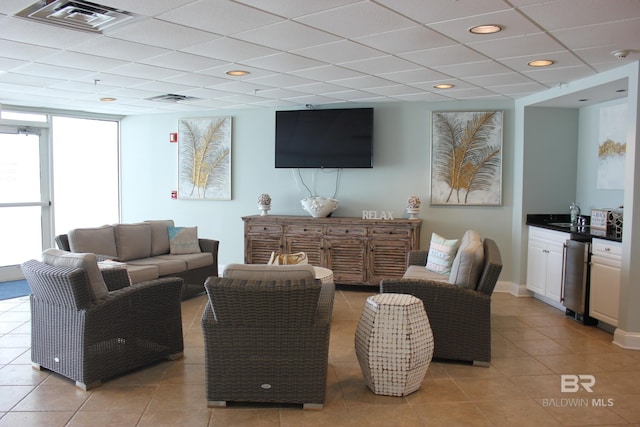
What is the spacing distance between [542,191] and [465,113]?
1335mm

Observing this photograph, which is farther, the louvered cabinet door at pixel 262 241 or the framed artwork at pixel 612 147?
the louvered cabinet door at pixel 262 241

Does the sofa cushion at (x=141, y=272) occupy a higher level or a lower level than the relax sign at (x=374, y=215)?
lower

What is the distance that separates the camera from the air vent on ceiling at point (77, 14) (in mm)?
3064

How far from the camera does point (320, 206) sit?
6.62m

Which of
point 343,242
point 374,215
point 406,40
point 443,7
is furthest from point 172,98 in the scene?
point 443,7

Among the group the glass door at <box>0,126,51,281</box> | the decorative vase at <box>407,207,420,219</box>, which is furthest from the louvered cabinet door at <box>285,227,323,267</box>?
the glass door at <box>0,126,51,281</box>

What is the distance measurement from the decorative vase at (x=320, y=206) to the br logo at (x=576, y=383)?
3591 millimetres

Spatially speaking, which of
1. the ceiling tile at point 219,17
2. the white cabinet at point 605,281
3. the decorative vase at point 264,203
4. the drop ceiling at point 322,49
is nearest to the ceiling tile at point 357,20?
the drop ceiling at point 322,49

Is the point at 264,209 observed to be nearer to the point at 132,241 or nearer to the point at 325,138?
the point at 325,138

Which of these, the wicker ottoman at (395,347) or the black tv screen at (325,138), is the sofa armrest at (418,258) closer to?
the black tv screen at (325,138)

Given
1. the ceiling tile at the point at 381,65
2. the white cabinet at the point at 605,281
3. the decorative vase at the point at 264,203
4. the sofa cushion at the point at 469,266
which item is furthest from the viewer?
the decorative vase at the point at 264,203

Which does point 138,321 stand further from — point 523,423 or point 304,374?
point 523,423

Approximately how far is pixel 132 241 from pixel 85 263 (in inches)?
102

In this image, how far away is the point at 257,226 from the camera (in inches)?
268
